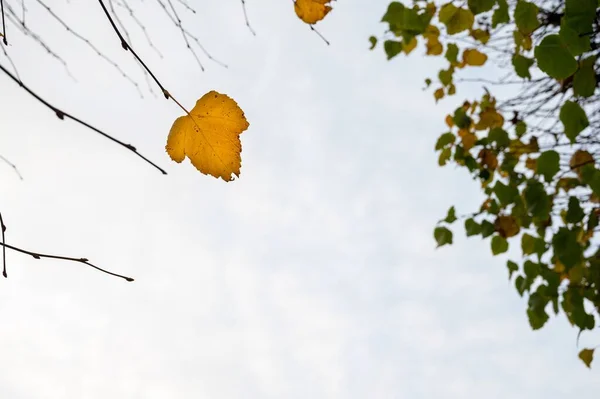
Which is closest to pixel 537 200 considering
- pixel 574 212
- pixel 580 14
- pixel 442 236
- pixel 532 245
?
pixel 574 212

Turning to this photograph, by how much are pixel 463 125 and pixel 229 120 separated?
201 centimetres

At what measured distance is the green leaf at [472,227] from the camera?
2109 mm

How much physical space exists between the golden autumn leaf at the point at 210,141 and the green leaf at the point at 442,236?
1.59m

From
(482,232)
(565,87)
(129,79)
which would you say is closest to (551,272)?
(482,232)

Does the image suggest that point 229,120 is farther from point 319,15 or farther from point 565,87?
point 565,87

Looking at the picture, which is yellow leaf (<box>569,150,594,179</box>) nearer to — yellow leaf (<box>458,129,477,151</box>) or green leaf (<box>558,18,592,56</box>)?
yellow leaf (<box>458,129,477,151</box>)

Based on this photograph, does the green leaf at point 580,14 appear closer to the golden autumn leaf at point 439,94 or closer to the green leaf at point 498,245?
the green leaf at point 498,245

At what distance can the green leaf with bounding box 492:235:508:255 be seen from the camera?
82.9 inches

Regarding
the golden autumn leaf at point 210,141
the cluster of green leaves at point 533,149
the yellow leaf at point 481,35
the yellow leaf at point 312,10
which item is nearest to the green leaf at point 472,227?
the cluster of green leaves at point 533,149

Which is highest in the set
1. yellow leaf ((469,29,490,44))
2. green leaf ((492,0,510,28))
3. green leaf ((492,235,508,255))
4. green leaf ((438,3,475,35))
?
yellow leaf ((469,29,490,44))

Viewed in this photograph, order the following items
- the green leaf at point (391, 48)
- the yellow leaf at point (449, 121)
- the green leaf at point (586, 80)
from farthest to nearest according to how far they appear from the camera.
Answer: the yellow leaf at point (449, 121) < the green leaf at point (391, 48) < the green leaf at point (586, 80)

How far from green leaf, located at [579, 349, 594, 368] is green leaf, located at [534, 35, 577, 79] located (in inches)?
49.3

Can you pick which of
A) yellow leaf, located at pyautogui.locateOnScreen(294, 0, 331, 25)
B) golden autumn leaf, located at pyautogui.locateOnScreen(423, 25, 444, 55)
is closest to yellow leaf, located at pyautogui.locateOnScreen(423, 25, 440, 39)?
golden autumn leaf, located at pyautogui.locateOnScreen(423, 25, 444, 55)

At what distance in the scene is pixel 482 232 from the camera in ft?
6.85
